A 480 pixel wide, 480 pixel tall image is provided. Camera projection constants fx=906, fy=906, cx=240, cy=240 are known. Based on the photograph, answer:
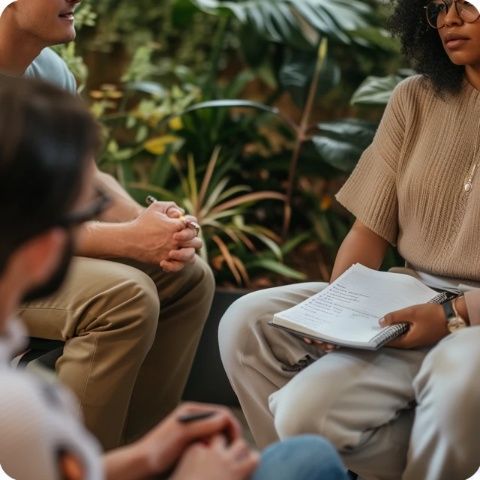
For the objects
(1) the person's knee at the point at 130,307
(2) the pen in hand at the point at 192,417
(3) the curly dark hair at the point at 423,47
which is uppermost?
(3) the curly dark hair at the point at 423,47

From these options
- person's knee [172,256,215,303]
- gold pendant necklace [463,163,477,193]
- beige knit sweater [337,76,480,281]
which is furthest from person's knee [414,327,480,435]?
person's knee [172,256,215,303]

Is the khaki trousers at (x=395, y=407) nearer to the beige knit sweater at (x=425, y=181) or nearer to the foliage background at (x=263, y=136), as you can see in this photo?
the beige knit sweater at (x=425, y=181)

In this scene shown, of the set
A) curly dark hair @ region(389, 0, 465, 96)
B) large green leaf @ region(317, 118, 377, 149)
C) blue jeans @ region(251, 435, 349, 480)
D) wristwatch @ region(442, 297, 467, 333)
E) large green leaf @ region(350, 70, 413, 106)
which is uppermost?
curly dark hair @ region(389, 0, 465, 96)

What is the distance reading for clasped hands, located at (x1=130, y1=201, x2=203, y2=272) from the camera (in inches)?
76.0

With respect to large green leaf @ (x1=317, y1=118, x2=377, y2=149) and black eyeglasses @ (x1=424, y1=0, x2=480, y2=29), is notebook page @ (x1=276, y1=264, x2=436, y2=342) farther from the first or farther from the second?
large green leaf @ (x1=317, y1=118, x2=377, y2=149)

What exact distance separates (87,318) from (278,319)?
16.0 inches

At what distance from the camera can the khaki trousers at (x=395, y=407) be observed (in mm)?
1483

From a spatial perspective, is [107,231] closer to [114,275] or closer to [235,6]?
[114,275]

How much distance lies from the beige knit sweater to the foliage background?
0.68 metres

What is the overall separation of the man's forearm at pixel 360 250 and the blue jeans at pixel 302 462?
2.57ft

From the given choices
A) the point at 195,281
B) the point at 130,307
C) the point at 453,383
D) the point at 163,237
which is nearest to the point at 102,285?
the point at 130,307

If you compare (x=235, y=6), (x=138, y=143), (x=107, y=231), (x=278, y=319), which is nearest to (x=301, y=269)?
(x=138, y=143)

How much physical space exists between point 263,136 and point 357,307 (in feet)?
4.91

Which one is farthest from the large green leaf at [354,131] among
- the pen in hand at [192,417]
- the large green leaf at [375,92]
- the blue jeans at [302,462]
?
the pen in hand at [192,417]
